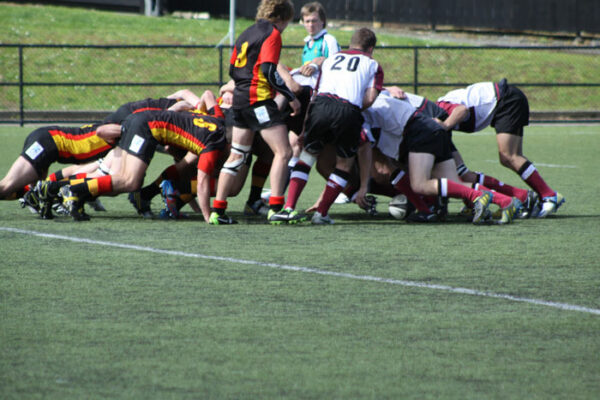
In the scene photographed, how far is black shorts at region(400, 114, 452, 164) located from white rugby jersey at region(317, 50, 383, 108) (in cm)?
45

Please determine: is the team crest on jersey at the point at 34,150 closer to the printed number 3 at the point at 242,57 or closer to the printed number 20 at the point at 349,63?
the printed number 3 at the point at 242,57

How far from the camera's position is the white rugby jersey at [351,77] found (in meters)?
8.09

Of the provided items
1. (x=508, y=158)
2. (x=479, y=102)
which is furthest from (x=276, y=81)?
(x=508, y=158)

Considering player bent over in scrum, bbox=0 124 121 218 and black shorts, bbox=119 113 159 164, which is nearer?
black shorts, bbox=119 113 159 164

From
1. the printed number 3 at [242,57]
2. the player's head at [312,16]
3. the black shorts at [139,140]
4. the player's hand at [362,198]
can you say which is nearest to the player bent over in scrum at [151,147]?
the black shorts at [139,140]

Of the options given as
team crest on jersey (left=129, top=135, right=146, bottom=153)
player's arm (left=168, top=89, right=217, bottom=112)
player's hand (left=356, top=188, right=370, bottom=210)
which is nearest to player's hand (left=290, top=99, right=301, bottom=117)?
player's hand (left=356, top=188, right=370, bottom=210)

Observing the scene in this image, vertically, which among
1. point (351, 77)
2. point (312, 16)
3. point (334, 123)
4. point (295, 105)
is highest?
point (312, 16)

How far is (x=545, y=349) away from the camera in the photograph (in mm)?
4477

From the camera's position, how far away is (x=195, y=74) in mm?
25984

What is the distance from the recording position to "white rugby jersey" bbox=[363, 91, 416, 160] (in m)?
8.32

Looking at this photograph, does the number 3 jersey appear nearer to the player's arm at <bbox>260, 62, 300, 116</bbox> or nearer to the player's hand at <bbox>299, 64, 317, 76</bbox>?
the player's arm at <bbox>260, 62, 300, 116</bbox>

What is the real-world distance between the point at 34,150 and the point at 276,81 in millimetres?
2246

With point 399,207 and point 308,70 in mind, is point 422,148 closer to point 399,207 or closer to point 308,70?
point 399,207

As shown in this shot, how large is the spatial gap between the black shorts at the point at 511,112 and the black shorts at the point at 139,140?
3.13 metres
